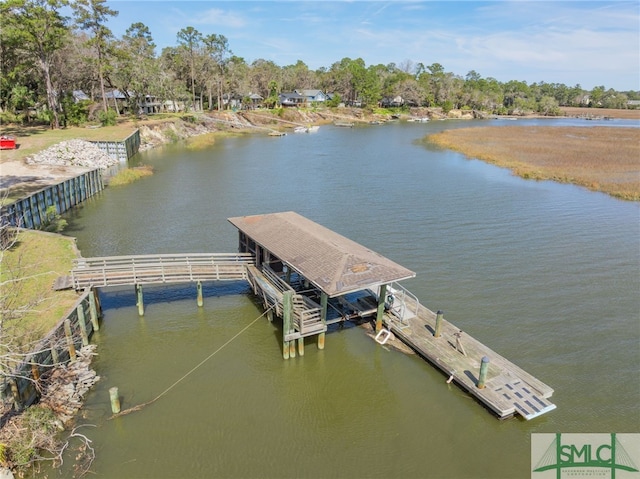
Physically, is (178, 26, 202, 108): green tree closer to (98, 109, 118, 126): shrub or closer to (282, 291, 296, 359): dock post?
(98, 109, 118, 126): shrub

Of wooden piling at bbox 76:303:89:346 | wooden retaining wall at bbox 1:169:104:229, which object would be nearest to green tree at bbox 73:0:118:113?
wooden retaining wall at bbox 1:169:104:229

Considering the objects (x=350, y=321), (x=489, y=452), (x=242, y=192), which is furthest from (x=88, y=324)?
(x=242, y=192)

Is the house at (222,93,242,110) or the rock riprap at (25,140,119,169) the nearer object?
the rock riprap at (25,140,119,169)

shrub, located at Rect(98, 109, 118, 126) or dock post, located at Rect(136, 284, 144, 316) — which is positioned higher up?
shrub, located at Rect(98, 109, 118, 126)

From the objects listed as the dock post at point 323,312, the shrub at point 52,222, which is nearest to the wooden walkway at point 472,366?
the dock post at point 323,312

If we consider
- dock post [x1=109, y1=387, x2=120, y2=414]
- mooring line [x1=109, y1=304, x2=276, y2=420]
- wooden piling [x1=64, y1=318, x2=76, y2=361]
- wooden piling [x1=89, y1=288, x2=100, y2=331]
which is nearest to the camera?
dock post [x1=109, y1=387, x2=120, y2=414]

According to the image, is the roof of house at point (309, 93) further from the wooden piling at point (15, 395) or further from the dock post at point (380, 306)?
the wooden piling at point (15, 395)

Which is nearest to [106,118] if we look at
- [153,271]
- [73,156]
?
[73,156]
